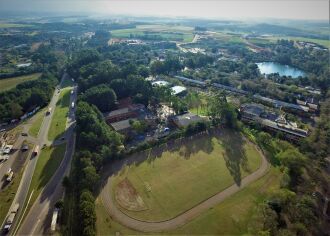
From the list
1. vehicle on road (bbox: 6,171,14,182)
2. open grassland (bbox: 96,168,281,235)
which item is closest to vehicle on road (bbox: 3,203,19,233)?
vehicle on road (bbox: 6,171,14,182)

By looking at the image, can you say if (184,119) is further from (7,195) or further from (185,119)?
(7,195)

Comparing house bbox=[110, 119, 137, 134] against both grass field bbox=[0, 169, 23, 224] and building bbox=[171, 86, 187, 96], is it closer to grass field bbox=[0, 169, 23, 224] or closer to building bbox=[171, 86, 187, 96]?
grass field bbox=[0, 169, 23, 224]

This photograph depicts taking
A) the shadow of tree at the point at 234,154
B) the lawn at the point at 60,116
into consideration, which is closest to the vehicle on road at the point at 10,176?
the lawn at the point at 60,116

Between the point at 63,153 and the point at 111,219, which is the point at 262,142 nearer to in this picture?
the point at 111,219

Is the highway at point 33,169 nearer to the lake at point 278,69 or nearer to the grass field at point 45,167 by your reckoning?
the grass field at point 45,167

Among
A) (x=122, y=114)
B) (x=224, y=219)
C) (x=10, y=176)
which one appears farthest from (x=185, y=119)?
(x=10, y=176)

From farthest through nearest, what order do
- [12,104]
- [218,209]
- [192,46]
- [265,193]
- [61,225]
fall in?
[192,46], [12,104], [265,193], [218,209], [61,225]

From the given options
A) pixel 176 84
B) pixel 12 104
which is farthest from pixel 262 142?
pixel 12 104
